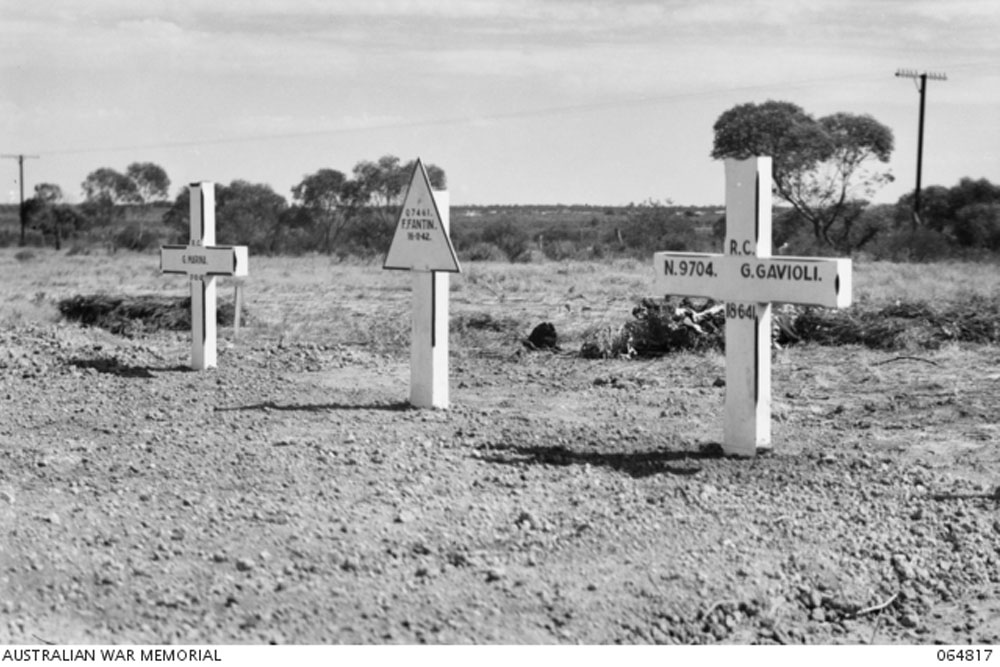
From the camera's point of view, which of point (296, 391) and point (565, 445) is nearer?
point (565, 445)

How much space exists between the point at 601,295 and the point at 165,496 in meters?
17.3

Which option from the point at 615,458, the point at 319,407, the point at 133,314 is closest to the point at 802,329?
the point at 319,407

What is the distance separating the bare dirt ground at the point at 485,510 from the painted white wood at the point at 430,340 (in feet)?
0.80

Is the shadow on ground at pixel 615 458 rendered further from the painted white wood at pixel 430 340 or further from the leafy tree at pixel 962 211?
the leafy tree at pixel 962 211

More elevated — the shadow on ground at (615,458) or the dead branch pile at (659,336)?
the dead branch pile at (659,336)

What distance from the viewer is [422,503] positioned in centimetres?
725

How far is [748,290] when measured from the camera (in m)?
8.68

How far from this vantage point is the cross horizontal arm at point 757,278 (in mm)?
8234

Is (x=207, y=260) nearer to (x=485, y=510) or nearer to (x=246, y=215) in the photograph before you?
(x=485, y=510)

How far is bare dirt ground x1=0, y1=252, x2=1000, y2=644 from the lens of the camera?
577 cm

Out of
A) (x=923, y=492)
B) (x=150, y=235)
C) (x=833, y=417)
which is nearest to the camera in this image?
(x=923, y=492)

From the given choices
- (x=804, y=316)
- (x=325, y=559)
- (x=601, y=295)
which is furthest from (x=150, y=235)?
(x=325, y=559)

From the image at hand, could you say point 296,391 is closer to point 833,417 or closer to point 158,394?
point 158,394

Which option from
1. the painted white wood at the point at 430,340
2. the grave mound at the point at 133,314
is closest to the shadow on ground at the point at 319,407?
the painted white wood at the point at 430,340
